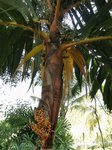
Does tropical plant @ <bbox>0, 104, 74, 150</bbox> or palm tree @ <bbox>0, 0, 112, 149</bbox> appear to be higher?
tropical plant @ <bbox>0, 104, 74, 150</bbox>

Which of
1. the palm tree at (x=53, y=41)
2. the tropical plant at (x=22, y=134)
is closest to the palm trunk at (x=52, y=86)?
the palm tree at (x=53, y=41)

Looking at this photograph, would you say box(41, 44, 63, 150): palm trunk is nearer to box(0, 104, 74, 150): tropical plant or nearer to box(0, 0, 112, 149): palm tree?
box(0, 0, 112, 149): palm tree

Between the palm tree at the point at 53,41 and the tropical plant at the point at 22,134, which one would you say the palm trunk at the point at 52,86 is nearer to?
the palm tree at the point at 53,41

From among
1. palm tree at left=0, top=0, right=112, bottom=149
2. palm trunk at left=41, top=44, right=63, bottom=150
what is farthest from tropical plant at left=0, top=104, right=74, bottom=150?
palm trunk at left=41, top=44, right=63, bottom=150

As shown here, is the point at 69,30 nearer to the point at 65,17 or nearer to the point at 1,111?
the point at 65,17

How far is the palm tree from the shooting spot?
2350mm

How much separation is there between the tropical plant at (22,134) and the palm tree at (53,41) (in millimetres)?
4112

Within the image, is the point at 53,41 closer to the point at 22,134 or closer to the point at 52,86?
the point at 52,86

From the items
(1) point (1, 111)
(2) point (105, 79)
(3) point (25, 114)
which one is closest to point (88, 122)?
(1) point (1, 111)

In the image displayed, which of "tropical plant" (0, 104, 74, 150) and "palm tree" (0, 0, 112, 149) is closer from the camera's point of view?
"palm tree" (0, 0, 112, 149)

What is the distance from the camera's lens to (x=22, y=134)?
7.73 m

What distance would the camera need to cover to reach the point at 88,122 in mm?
19484

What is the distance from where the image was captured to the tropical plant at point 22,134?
708 centimetres

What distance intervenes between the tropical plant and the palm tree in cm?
411
